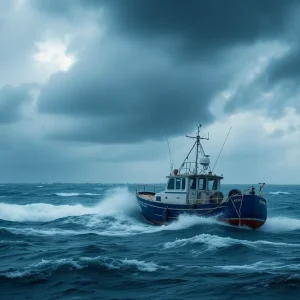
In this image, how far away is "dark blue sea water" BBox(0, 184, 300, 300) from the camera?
480 inches

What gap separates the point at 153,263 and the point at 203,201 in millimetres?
13264

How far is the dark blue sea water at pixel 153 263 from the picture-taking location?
40.0ft

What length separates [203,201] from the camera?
93.8ft

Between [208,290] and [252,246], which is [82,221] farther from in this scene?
[208,290]

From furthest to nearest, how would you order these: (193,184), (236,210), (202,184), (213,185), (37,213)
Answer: (37,213) → (213,185) → (202,184) → (193,184) → (236,210)

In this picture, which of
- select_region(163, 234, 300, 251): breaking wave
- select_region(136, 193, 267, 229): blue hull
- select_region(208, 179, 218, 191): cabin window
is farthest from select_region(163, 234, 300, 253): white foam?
select_region(208, 179, 218, 191): cabin window

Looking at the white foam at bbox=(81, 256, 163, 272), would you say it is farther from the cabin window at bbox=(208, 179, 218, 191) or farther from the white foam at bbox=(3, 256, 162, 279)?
the cabin window at bbox=(208, 179, 218, 191)

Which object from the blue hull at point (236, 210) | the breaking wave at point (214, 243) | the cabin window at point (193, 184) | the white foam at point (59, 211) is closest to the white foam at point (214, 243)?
the breaking wave at point (214, 243)

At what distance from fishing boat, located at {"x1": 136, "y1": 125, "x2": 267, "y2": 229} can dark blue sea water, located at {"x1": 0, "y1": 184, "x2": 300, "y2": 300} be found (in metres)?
0.77

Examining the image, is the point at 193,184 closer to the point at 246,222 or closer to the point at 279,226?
the point at 246,222

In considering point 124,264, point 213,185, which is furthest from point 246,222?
point 124,264

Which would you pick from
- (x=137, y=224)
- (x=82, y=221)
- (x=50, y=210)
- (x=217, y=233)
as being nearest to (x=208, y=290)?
(x=217, y=233)

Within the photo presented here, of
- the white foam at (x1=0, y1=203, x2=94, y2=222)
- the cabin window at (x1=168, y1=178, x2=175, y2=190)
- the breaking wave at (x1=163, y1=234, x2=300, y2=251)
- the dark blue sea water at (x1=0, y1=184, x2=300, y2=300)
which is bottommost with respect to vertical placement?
the white foam at (x1=0, y1=203, x2=94, y2=222)

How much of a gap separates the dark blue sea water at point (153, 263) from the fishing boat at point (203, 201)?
767mm
